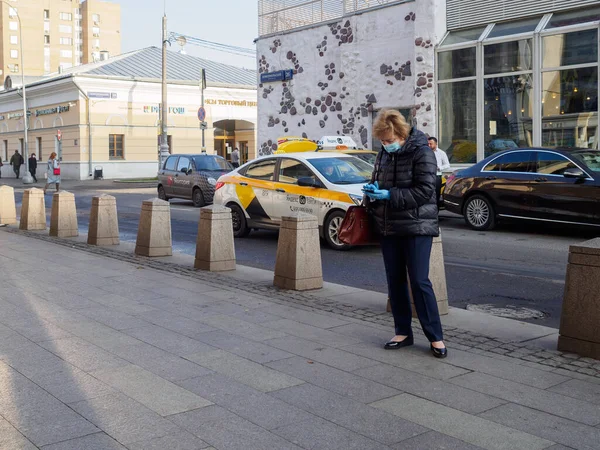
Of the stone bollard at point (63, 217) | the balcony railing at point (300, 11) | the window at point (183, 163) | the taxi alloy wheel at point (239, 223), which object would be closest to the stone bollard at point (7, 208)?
the stone bollard at point (63, 217)

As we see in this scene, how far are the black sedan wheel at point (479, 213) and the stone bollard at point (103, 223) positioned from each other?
6.99 meters

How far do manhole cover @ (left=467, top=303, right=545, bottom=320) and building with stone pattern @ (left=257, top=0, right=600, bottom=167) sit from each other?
1164 cm

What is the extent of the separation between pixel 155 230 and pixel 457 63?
12336 mm

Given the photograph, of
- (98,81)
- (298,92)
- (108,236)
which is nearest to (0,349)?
(108,236)

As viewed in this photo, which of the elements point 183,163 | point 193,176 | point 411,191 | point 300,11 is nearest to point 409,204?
point 411,191

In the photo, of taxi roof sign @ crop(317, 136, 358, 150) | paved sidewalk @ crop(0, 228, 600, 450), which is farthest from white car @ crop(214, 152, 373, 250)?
taxi roof sign @ crop(317, 136, 358, 150)

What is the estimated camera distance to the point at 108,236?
13242 mm

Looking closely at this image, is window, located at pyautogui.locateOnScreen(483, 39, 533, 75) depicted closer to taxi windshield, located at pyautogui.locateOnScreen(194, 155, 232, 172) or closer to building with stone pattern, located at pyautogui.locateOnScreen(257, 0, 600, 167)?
→ building with stone pattern, located at pyautogui.locateOnScreen(257, 0, 600, 167)

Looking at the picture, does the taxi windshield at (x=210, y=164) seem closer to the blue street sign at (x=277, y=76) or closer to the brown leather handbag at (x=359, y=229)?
the blue street sign at (x=277, y=76)

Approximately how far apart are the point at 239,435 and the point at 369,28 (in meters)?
20.0

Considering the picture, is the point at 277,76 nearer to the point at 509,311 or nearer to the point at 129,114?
the point at 509,311

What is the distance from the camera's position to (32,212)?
53.3 feet

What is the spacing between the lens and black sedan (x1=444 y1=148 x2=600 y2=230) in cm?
1298

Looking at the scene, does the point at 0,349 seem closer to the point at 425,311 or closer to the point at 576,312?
the point at 425,311
